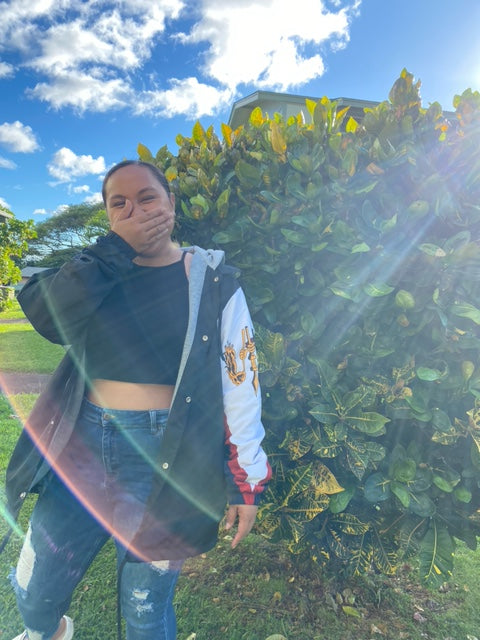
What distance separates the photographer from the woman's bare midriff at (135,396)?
5.83 feet

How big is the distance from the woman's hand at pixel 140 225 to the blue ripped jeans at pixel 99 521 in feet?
2.40

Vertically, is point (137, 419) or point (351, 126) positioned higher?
point (351, 126)

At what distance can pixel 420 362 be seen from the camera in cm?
203

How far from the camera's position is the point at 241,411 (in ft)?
5.64

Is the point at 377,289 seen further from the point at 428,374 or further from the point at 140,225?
the point at 140,225

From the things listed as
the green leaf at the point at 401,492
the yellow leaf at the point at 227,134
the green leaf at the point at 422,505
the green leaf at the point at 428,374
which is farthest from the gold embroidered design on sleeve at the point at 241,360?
the yellow leaf at the point at 227,134

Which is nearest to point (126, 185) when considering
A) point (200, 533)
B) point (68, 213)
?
point (200, 533)

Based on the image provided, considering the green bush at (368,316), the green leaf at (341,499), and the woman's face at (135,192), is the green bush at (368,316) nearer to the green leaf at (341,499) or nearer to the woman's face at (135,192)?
the green leaf at (341,499)

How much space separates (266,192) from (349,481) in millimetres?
1591

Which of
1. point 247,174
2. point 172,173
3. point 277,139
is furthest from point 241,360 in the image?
point 172,173

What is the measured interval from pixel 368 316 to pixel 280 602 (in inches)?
79.0

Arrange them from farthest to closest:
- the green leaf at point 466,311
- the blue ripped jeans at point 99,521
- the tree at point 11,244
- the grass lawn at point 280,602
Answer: the tree at point 11,244
the grass lawn at point 280,602
the green leaf at point 466,311
the blue ripped jeans at point 99,521

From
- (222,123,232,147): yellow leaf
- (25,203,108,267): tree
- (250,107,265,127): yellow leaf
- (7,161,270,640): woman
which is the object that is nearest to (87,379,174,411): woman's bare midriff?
(7,161,270,640): woman

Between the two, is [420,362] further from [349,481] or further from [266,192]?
[266,192]
